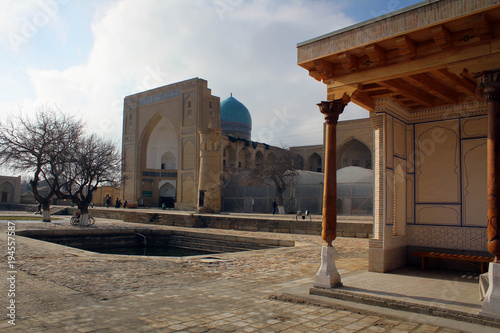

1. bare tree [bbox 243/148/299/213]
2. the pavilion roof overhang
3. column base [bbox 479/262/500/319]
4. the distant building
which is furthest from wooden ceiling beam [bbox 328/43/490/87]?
the distant building

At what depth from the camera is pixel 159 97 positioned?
1578 inches

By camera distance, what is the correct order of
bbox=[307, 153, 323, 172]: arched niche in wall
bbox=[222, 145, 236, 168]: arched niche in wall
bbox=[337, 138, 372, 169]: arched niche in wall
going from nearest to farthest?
bbox=[222, 145, 236, 168]: arched niche in wall, bbox=[337, 138, 372, 169]: arched niche in wall, bbox=[307, 153, 323, 172]: arched niche in wall

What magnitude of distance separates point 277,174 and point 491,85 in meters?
24.4

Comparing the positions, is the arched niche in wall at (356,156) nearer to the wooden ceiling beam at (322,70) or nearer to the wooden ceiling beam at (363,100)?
the wooden ceiling beam at (363,100)

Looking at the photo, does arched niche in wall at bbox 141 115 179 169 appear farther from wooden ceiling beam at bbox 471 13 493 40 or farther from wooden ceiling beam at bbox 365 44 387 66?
wooden ceiling beam at bbox 471 13 493 40

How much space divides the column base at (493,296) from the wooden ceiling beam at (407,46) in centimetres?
300

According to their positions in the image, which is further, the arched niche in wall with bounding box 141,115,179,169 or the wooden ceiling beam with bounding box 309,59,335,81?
the arched niche in wall with bounding box 141,115,179,169

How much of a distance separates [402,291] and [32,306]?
15.6ft

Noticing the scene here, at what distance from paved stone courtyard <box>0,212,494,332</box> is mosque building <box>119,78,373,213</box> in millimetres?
21524

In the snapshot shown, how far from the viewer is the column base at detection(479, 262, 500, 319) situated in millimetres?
4328

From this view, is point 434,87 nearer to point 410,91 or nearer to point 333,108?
point 410,91

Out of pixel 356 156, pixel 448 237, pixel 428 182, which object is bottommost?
pixel 448 237

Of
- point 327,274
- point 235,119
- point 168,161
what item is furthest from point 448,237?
point 168,161

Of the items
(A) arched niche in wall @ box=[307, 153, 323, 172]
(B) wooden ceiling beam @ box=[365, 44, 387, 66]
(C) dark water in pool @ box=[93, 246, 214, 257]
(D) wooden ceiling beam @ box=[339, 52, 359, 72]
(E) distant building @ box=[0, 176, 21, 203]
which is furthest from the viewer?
(A) arched niche in wall @ box=[307, 153, 323, 172]
